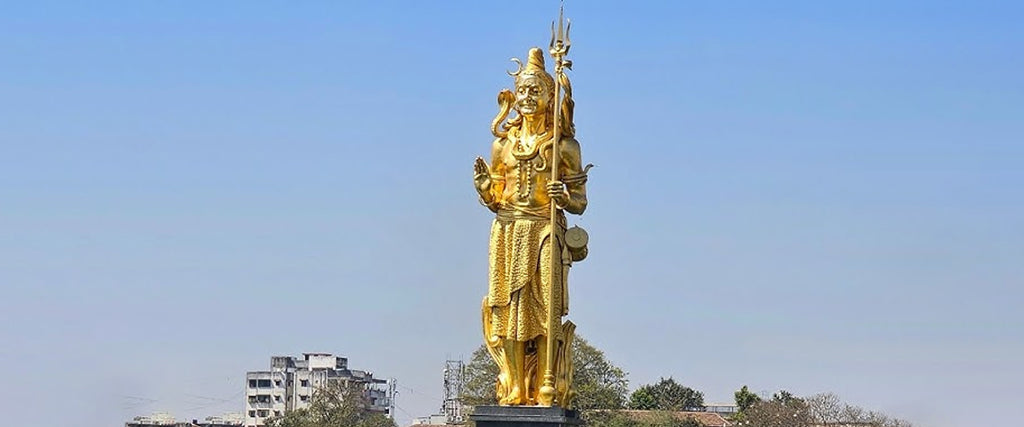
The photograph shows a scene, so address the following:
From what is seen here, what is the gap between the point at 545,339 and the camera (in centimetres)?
1736

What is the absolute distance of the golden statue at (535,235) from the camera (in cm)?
1734

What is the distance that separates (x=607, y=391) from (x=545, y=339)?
31483 mm

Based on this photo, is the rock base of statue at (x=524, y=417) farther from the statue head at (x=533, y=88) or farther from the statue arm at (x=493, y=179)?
the statue head at (x=533, y=88)

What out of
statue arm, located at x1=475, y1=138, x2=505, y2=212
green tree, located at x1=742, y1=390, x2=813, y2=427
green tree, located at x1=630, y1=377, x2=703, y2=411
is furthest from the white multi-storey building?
statue arm, located at x1=475, y1=138, x2=505, y2=212

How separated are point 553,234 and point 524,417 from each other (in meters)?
1.76

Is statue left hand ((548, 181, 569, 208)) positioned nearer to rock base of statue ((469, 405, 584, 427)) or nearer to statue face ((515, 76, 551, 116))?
statue face ((515, 76, 551, 116))

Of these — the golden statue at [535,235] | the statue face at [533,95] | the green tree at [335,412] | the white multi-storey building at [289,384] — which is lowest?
the golden statue at [535,235]

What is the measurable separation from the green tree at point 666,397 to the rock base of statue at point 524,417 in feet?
151

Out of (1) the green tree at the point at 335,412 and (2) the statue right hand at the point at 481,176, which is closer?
(2) the statue right hand at the point at 481,176

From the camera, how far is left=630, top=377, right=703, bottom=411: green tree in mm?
65250

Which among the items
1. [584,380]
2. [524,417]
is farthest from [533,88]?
[584,380]

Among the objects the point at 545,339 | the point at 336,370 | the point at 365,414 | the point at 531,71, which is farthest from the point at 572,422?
the point at 336,370

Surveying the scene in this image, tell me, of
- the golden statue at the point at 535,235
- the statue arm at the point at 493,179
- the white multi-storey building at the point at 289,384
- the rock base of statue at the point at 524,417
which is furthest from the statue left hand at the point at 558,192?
the white multi-storey building at the point at 289,384

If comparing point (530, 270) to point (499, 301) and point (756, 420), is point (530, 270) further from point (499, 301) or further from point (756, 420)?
point (756, 420)
